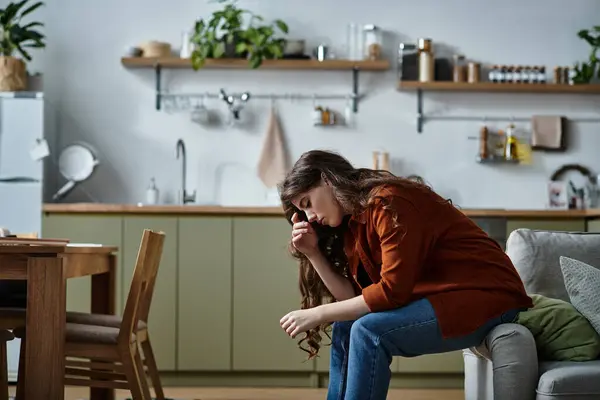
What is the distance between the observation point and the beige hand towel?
5527 mm

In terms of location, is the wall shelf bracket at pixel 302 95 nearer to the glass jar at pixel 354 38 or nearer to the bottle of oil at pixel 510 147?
the glass jar at pixel 354 38

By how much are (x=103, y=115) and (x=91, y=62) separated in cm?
33

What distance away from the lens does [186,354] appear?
4.93 metres

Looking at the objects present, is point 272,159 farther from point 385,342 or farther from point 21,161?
point 385,342

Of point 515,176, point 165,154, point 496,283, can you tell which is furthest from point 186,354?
point 496,283

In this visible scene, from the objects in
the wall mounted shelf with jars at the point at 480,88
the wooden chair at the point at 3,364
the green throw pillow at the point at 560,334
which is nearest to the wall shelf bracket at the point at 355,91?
the wall mounted shelf with jars at the point at 480,88

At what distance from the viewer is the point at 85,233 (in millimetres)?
4914

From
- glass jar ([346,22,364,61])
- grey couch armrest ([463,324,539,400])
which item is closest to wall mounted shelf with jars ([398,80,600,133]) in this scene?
glass jar ([346,22,364,61])

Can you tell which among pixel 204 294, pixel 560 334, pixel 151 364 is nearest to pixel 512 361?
pixel 560 334

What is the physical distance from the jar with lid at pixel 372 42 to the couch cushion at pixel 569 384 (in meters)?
3.18

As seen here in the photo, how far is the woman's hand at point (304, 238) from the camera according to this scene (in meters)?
2.70

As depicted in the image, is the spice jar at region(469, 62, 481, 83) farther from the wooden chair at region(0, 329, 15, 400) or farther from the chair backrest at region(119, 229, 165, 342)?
the wooden chair at region(0, 329, 15, 400)

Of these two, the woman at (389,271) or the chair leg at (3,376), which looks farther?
the chair leg at (3,376)

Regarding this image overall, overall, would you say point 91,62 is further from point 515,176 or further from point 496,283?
point 496,283
